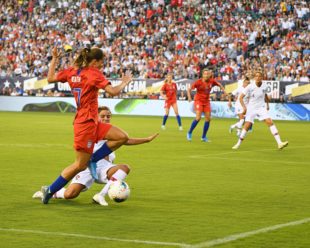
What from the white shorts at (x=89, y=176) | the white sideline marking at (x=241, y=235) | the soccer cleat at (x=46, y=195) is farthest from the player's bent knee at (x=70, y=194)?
the white sideline marking at (x=241, y=235)

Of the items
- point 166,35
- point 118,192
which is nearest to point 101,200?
point 118,192

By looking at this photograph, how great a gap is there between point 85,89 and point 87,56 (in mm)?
456

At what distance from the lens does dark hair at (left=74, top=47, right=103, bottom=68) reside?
10922mm

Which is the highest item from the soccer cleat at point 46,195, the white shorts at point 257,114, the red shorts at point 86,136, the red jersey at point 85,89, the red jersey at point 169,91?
the red jersey at point 85,89

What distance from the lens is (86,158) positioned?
10875 millimetres

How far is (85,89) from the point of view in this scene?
1088 cm

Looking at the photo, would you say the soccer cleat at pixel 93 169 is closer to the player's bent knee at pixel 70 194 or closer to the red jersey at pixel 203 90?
the player's bent knee at pixel 70 194

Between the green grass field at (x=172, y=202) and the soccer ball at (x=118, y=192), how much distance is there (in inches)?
4.8

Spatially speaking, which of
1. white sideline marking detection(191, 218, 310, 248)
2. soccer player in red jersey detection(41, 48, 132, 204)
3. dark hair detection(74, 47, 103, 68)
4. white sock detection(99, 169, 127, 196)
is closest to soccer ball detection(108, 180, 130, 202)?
white sock detection(99, 169, 127, 196)

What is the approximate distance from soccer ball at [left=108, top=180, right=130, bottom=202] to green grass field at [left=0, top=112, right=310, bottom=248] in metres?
0.12

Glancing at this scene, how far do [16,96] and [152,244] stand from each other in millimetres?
39486

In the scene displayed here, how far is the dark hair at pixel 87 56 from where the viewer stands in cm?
1092

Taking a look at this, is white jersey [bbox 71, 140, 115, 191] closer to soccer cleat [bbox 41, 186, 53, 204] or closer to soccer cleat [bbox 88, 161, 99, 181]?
soccer cleat [bbox 88, 161, 99, 181]

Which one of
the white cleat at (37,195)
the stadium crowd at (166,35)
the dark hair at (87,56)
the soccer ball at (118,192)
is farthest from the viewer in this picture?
the stadium crowd at (166,35)
